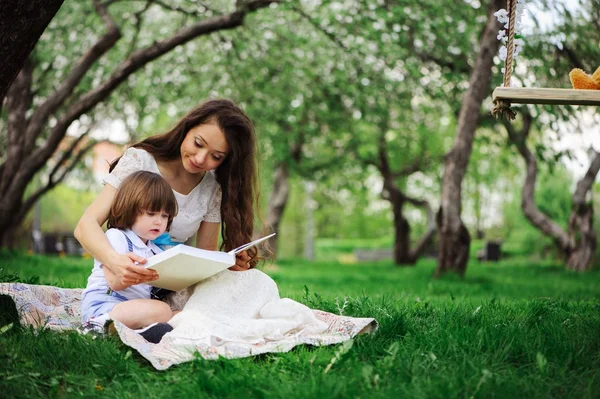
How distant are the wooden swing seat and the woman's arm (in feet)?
6.31

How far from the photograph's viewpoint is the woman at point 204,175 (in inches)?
162

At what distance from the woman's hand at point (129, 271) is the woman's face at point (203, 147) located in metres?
0.81

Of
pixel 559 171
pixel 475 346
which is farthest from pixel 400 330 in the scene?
pixel 559 171

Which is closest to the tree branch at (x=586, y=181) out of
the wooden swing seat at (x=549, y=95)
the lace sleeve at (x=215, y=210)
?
the lace sleeve at (x=215, y=210)

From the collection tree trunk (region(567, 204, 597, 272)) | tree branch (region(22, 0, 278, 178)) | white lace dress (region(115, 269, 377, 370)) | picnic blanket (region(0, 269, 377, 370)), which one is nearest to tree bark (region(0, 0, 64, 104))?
picnic blanket (region(0, 269, 377, 370))

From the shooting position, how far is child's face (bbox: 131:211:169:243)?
12.8ft

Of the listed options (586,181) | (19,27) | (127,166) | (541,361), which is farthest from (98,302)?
(586,181)

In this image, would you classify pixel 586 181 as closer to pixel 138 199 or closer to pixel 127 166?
pixel 127 166

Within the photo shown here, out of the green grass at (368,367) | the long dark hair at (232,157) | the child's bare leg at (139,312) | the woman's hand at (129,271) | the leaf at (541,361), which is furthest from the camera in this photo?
the long dark hair at (232,157)

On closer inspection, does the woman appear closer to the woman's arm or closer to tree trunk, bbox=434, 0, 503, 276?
the woman's arm

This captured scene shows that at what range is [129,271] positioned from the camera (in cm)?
345

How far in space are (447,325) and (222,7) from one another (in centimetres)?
888

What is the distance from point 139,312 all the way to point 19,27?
167 centimetres

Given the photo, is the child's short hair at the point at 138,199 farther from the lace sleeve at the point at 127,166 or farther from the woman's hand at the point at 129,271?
the woman's hand at the point at 129,271
